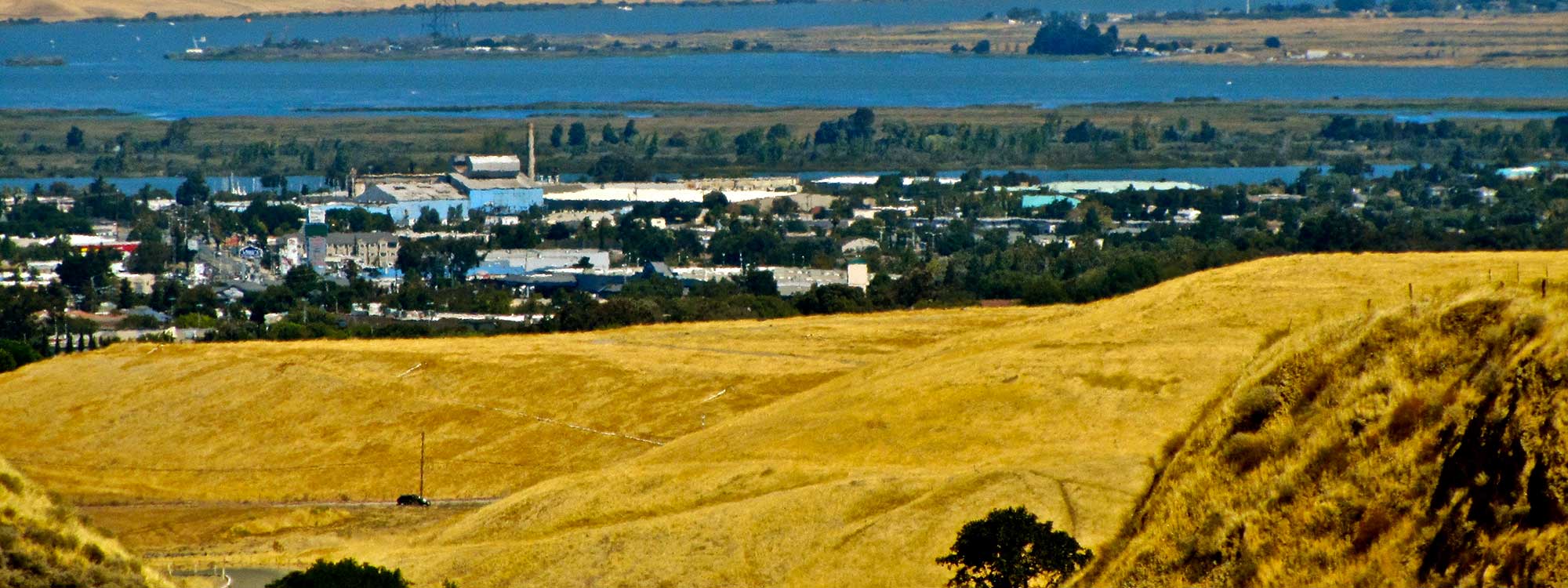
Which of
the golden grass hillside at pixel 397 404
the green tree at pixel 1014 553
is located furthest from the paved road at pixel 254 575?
the green tree at pixel 1014 553

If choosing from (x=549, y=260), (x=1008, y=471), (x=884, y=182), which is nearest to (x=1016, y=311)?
(x=1008, y=471)

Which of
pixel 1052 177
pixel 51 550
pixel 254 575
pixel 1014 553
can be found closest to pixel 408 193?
pixel 1052 177

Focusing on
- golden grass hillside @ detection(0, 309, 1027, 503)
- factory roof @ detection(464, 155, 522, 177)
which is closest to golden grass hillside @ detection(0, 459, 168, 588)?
golden grass hillside @ detection(0, 309, 1027, 503)

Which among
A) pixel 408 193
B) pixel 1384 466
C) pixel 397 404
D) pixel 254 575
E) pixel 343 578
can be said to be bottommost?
pixel 408 193

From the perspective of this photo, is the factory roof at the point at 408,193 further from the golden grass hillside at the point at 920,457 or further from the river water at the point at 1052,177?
the golden grass hillside at the point at 920,457

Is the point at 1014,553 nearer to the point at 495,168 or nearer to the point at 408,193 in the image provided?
the point at 408,193

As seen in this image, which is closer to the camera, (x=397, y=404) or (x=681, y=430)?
(x=681, y=430)
